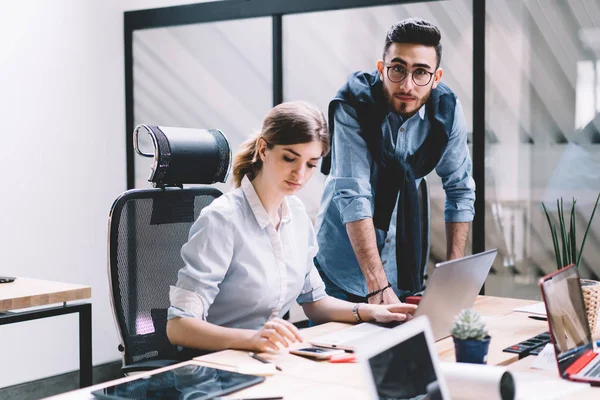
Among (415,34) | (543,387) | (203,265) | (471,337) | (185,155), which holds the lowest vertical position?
(543,387)

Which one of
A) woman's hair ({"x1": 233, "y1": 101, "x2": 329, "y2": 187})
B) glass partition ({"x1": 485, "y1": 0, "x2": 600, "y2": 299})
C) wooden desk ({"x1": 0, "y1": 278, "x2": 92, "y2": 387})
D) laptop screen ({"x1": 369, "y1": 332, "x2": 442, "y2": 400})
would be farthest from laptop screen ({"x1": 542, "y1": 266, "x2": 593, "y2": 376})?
wooden desk ({"x1": 0, "y1": 278, "x2": 92, "y2": 387})

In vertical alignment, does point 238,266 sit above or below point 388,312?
above

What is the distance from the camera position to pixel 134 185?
181 inches

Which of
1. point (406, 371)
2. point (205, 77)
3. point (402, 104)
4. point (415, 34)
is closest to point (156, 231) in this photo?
point (402, 104)

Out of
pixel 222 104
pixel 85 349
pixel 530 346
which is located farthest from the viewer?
pixel 222 104

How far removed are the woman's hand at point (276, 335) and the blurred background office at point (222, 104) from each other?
1.71 meters

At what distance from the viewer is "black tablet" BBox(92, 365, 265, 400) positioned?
1523 mm

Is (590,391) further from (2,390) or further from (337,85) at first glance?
(2,390)

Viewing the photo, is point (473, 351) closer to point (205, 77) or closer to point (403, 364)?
point (403, 364)

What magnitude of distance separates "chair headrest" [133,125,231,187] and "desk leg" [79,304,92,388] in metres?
0.83

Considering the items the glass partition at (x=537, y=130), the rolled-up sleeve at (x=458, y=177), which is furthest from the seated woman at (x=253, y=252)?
the glass partition at (x=537, y=130)

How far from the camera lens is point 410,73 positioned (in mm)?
2432

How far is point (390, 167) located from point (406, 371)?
4.95 ft

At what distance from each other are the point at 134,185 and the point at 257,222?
262 centimetres
